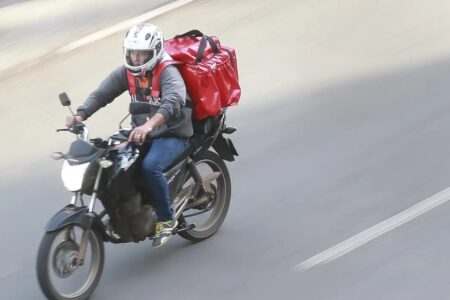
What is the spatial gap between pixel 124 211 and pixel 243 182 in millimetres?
2188

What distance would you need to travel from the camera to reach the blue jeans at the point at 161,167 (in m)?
Answer: 6.06

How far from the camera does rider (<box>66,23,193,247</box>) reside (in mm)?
6043

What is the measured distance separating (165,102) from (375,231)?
6.54 ft

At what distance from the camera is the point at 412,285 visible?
5914 mm

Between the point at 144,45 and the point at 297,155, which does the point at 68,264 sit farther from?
the point at 297,155

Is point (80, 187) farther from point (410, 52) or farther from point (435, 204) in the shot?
point (410, 52)

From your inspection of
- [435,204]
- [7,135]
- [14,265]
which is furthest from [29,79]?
[435,204]

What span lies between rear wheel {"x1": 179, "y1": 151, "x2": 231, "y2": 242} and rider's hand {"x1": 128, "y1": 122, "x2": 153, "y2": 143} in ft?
3.23

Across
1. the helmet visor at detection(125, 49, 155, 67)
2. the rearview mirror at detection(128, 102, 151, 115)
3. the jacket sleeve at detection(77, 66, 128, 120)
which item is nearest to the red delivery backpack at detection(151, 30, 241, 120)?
the helmet visor at detection(125, 49, 155, 67)

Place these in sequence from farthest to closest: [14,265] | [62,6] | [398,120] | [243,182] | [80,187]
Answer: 1. [62,6]
2. [398,120]
3. [243,182]
4. [14,265]
5. [80,187]

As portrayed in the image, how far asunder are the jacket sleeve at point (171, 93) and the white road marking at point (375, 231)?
142 cm

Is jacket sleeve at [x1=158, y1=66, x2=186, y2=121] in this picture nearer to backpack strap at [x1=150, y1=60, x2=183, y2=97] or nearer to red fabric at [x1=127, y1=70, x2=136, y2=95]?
backpack strap at [x1=150, y1=60, x2=183, y2=97]

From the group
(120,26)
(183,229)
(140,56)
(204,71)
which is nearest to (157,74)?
(140,56)

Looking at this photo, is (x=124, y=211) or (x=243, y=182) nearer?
(x=124, y=211)
